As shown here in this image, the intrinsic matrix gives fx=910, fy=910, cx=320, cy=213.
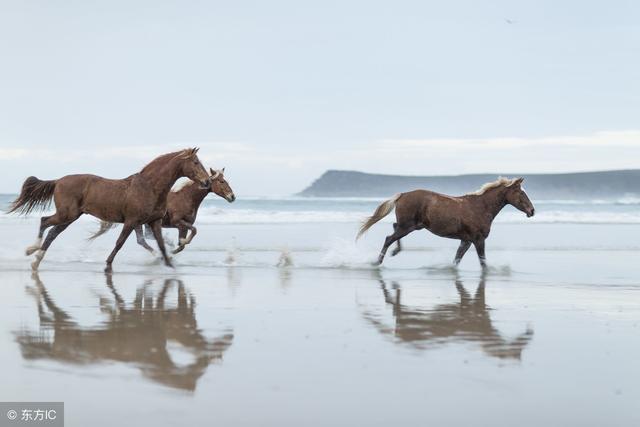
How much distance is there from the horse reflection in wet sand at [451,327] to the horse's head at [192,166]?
4.33m

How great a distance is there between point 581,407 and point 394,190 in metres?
73.9

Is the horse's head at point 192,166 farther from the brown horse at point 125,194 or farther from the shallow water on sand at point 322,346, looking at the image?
the shallow water on sand at point 322,346

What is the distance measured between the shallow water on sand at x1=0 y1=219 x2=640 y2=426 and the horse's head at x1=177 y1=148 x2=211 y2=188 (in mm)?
1360

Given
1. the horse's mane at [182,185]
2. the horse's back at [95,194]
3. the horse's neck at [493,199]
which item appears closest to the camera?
the horse's back at [95,194]

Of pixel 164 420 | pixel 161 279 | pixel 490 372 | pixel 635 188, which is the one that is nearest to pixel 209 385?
pixel 164 420

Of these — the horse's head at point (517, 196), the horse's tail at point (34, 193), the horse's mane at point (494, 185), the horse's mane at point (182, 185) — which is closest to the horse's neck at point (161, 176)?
the horse's tail at point (34, 193)

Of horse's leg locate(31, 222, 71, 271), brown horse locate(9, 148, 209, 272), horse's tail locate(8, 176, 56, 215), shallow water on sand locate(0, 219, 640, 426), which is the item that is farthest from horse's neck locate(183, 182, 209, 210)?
horse's leg locate(31, 222, 71, 271)

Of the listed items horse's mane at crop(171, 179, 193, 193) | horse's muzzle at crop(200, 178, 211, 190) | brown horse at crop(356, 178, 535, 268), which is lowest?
brown horse at crop(356, 178, 535, 268)

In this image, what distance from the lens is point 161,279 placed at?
1158cm

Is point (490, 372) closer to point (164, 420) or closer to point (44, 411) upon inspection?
point (164, 420)

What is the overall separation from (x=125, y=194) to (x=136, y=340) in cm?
648

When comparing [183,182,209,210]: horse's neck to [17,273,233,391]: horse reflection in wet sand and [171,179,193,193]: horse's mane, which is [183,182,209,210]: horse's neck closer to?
[171,179,193,193]: horse's mane

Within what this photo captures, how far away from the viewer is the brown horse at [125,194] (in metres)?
12.7

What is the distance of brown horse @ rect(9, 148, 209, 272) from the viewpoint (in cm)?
1267
